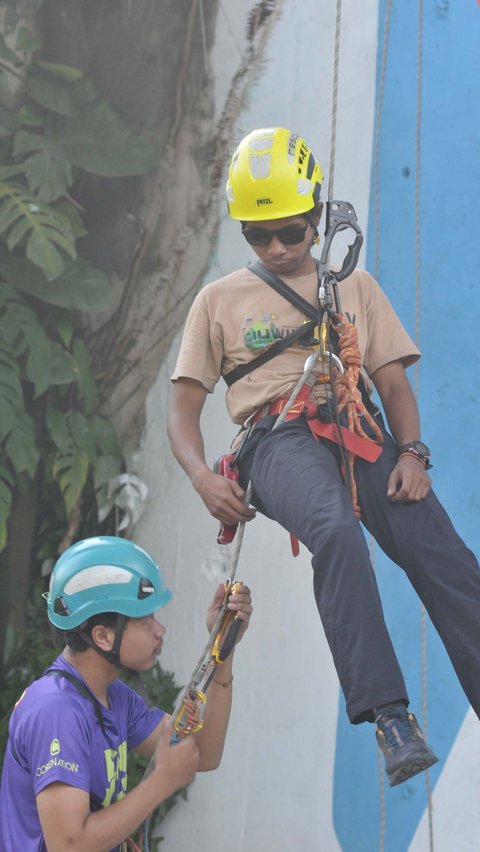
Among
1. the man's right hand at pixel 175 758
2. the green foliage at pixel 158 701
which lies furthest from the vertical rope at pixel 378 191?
the man's right hand at pixel 175 758

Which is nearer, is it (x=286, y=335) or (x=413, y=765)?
(x=413, y=765)

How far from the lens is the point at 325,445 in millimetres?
2764

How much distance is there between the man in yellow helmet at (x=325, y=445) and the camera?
2375 millimetres

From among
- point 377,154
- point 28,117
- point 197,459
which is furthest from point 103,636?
point 28,117

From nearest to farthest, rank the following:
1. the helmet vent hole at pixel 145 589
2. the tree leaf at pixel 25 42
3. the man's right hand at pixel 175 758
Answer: the man's right hand at pixel 175 758 → the helmet vent hole at pixel 145 589 → the tree leaf at pixel 25 42

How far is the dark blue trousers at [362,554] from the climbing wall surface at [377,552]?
4.84 ft

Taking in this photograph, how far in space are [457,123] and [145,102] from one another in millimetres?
1551

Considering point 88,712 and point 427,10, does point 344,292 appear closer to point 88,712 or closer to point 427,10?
point 88,712

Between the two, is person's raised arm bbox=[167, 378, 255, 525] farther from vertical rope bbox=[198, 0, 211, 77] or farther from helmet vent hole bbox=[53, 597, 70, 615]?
vertical rope bbox=[198, 0, 211, 77]

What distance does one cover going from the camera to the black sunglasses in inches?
110

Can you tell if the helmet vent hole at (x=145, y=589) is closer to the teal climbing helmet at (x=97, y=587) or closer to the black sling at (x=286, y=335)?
the teal climbing helmet at (x=97, y=587)

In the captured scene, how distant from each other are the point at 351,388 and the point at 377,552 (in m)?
1.74

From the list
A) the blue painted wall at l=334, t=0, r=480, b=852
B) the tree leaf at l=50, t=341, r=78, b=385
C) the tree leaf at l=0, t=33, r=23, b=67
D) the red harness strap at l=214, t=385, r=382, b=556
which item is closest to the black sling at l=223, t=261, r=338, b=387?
the red harness strap at l=214, t=385, r=382, b=556

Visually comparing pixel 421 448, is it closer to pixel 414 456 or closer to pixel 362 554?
pixel 414 456
